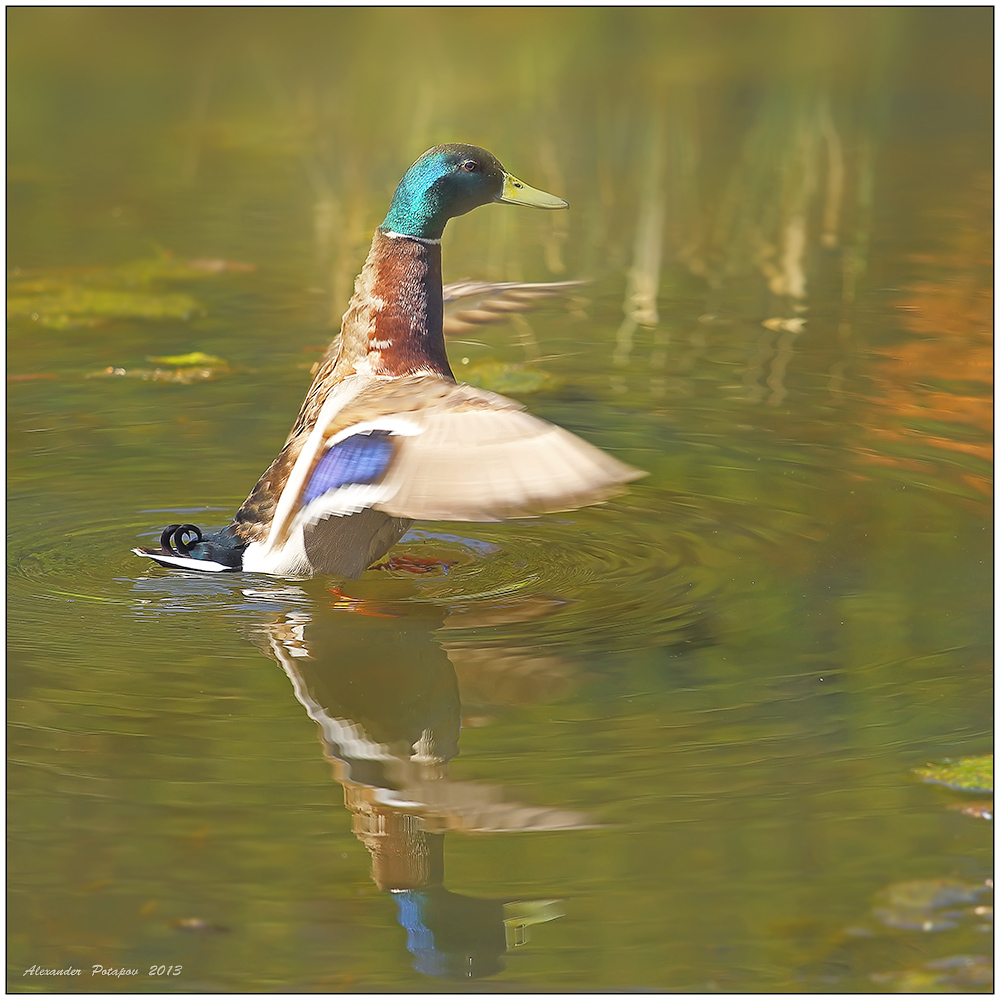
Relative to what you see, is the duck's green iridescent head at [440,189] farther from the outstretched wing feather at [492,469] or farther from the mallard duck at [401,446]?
the outstretched wing feather at [492,469]

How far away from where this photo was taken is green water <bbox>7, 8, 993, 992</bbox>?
3.44m

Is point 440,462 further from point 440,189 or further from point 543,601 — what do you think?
→ point 440,189

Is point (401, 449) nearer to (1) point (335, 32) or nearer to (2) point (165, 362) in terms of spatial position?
→ (2) point (165, 362)

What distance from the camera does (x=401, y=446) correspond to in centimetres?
468

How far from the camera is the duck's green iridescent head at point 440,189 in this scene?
5539 mm

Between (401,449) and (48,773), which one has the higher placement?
(401,449)

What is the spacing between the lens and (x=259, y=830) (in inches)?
147

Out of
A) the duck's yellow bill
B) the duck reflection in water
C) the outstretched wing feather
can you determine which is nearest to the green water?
the duck reflection in water

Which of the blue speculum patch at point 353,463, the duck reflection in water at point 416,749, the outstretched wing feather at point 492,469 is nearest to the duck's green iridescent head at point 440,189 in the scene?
the blue speculum patch at point 353,463

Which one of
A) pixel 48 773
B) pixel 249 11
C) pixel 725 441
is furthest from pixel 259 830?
pixel 249 11

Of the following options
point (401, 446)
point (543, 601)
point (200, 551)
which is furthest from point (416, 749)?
point (200, 551)

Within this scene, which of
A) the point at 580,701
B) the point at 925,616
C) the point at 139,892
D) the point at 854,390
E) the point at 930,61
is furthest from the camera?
the point at 930,61

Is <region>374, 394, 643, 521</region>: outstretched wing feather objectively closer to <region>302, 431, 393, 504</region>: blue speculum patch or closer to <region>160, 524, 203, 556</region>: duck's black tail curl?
<region>302, 431, 393, 504</region>: blue speculum patch

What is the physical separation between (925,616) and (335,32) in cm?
1114
